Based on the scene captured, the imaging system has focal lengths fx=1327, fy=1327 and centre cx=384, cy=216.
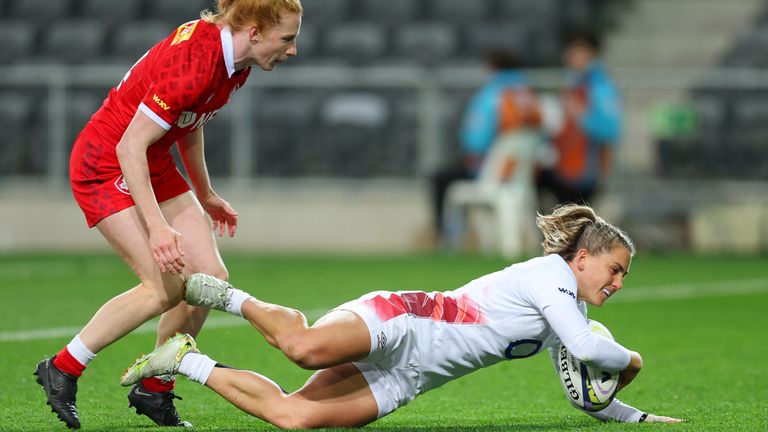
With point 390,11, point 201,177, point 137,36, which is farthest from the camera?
point 390,11

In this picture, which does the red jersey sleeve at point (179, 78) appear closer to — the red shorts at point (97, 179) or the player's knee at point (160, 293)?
the red shorts at point (97, 179)

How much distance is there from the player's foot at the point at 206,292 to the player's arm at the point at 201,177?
2.05 feet

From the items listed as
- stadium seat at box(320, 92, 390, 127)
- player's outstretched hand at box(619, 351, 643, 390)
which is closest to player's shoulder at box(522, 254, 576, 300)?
player's outstretched hand at box(619, 351, 643, 390)

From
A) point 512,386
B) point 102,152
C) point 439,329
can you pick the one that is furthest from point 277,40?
point 512,386

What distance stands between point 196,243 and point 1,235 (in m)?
11.2

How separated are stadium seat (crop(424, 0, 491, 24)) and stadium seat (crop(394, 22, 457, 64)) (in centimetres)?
45

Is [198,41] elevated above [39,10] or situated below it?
above

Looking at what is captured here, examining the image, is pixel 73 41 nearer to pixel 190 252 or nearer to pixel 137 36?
pixel 137 36

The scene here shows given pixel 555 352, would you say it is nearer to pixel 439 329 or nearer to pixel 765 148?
pixel 439 329

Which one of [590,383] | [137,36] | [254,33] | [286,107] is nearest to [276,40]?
[254,33]

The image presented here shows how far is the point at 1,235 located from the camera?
15.7 metres

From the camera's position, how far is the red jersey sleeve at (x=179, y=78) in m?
4.73

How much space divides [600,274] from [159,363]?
5.41 ft

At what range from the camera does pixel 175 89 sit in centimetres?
473
